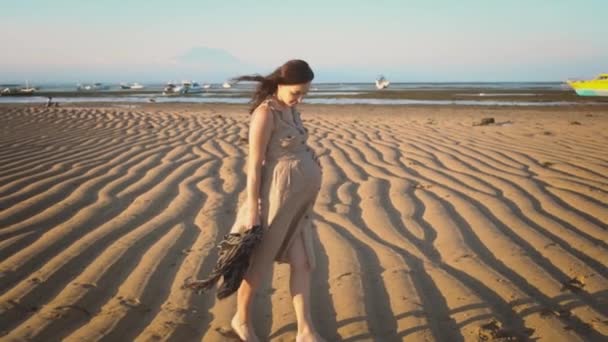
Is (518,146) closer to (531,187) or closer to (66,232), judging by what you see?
(531,187)

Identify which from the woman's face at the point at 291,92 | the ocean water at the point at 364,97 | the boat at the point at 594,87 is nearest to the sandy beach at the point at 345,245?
the woman's face at the point at 291,92

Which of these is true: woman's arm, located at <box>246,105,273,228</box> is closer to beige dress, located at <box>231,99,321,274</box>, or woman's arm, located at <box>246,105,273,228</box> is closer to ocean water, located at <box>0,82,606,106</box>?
beige dress, located at <box>231,99,321,274</box>

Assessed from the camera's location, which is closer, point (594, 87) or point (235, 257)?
point (235, 257)

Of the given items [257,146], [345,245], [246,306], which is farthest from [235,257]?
[345,245]

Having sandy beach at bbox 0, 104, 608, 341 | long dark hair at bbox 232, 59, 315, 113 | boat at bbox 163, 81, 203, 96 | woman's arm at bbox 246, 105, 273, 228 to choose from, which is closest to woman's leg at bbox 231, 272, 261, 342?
sandy beach at bbox 0, 104, 608, 341

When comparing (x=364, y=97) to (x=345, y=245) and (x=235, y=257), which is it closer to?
(x=345, y=245)

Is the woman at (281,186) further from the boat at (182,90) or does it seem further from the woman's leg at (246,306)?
the boat at (182,90)

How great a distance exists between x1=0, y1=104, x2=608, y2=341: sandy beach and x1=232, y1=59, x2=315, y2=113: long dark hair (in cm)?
110

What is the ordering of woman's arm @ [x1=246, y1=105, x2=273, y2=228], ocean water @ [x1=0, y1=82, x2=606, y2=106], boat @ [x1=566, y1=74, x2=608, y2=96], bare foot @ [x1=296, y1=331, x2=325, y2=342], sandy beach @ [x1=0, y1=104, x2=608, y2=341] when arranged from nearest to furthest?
woman's arm @ [x1=246, y1=105, x2=273, y2=228] → bare foot @ [x1=296, y1=331, x2=325, y2=342] → sandy beach @ [x1=0, y1=104, x2=608, y2=341] → ocean water @ [x1=0, y1=82, x2=606, y2=106] → boat @ [x1=566, y1=74, x2=608, y2=96]

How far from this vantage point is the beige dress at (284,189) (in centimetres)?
211

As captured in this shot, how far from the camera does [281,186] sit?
2.11 metres

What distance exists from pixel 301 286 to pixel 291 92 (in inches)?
33.7

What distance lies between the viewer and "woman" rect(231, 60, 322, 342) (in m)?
2.10

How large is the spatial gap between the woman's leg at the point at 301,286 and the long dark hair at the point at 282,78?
0.65 m
